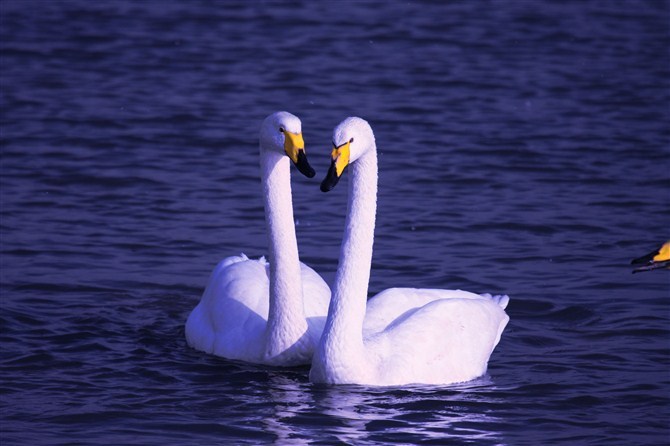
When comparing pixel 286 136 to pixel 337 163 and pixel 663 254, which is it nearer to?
pixel 337 163

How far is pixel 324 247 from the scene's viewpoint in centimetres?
1266

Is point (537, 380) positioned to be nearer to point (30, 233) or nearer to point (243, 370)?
point (243, 370)

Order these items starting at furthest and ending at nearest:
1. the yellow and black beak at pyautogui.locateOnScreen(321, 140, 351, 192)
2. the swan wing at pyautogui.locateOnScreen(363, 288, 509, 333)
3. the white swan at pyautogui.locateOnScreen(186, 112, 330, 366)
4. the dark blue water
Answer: the swan wing at pyautogui.locateOnScreen(363, 288, 509, 333), the white swan at pyautogui.locateOnScreen(186, 112, 330, 366), the dark blue water, the yellow and black beak at pyautogui.locateOnScreen(321, 140, 351, 192)

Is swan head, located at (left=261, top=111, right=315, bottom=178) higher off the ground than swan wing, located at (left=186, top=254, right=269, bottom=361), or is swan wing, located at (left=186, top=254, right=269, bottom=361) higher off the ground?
swan head, located at (left=261, top=111, right=315, bottom=178)

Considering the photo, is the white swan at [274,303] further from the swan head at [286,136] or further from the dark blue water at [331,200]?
the dark blue water at [331,200]

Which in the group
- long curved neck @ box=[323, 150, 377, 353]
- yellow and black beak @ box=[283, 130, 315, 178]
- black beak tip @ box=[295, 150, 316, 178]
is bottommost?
long curved neck @ box=[323, 150, 377, 353]

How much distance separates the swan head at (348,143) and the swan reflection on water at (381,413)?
1.42 metres

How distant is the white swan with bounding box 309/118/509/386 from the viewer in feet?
28.5

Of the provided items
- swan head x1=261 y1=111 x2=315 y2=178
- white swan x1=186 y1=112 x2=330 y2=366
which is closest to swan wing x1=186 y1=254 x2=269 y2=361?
white swan x1=186 y1=112 x2=330 y2=366

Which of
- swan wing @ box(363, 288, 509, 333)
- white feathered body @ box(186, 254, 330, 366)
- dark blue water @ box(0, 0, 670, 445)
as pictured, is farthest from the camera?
white feathered body @ box(186, 254, 330, 366)

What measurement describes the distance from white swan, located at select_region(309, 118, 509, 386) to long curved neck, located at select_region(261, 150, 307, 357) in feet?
1.65

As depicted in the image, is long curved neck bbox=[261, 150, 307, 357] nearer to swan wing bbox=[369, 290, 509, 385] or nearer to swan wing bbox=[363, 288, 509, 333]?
swan wing bbox=[363, 288, 509, 333]

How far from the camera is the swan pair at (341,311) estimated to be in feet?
28.7

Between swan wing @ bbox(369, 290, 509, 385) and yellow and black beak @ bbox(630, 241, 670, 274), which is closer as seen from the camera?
yellow and black beak @ bbox(630, 241, 670, 274)
